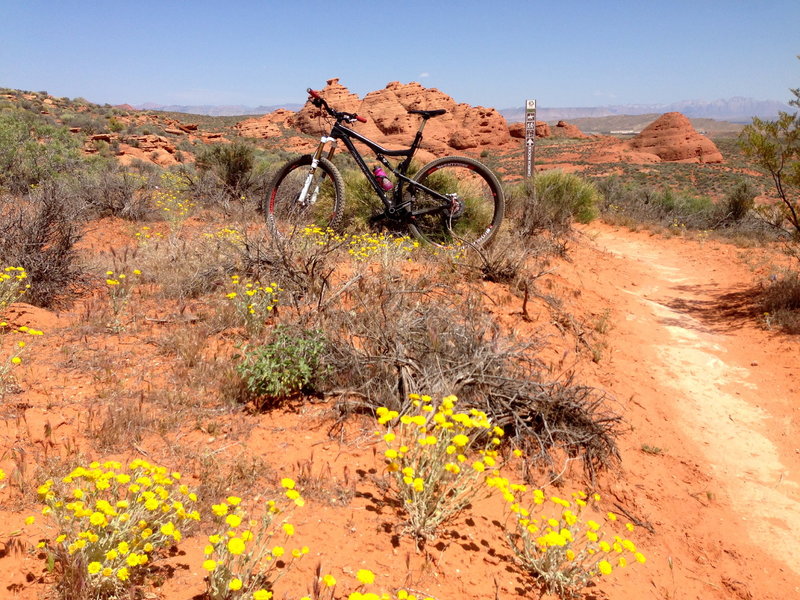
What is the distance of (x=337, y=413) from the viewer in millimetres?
3096

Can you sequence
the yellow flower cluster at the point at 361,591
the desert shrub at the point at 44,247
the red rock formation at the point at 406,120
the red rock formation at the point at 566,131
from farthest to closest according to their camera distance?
the red rock formation at the point at 566,131
the red rock formation at the point at 406,120
the desert shrub at the point at 44,247
the yellow flower cluster at the point at 361,591

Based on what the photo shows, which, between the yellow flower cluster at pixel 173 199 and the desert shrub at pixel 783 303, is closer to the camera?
the desert shrub at pixel 783 303

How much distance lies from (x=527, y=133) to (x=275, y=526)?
34.9ft

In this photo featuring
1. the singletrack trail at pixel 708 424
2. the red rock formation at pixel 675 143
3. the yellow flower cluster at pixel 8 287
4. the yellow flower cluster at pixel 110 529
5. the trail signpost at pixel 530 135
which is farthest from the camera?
the red rock formation at pixel 675 143

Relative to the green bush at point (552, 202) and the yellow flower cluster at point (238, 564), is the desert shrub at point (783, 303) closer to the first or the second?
the green bush at point (552, 202)

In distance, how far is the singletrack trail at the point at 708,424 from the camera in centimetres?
281

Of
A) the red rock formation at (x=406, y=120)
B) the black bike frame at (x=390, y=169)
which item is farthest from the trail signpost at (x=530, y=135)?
the red rock formation at (x=406, y=120)

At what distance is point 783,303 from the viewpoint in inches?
244

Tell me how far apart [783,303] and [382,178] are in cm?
514

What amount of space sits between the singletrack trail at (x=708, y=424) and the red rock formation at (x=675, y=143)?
4960cm

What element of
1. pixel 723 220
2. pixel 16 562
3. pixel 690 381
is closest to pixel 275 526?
pixel 16 562

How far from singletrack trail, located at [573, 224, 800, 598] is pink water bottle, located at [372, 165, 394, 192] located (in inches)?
109

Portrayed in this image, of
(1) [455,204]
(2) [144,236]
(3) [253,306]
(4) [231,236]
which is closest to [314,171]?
(4) [231,236]

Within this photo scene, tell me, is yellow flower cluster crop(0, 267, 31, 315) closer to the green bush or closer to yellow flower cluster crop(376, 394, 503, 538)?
yellow flower cluster crop(376, 394, 503, 538)
